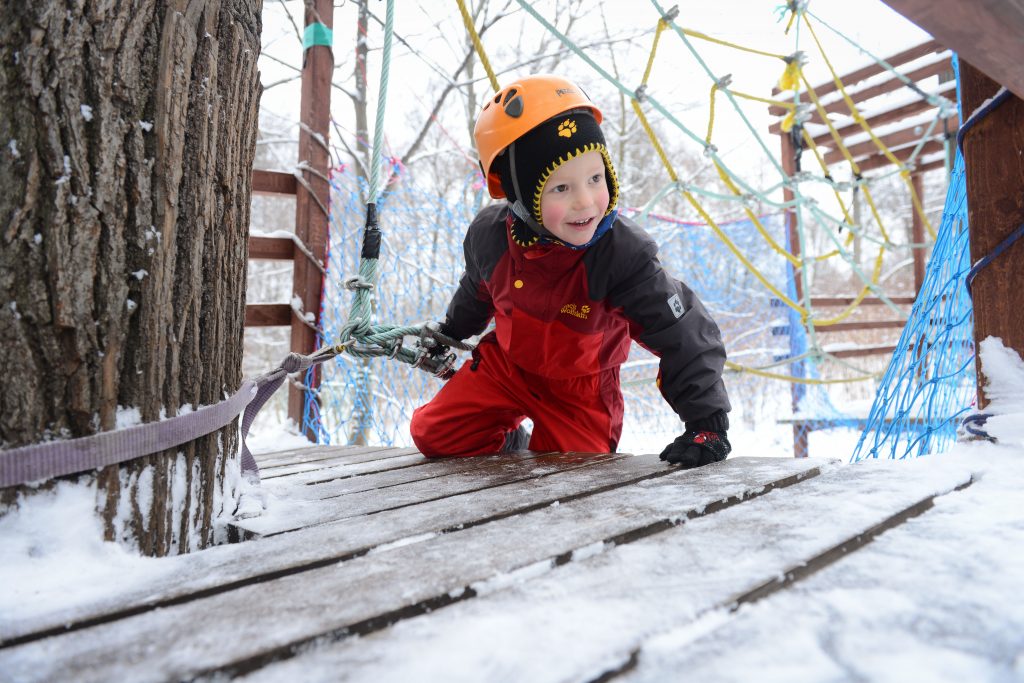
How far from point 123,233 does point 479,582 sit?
0.64 m

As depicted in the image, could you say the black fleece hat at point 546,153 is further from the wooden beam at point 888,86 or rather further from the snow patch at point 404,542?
the wooden beam at point 888,86

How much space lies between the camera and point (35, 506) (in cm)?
79

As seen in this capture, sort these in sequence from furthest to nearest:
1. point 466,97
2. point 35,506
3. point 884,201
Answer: point 884,201 < point 466,97 < point 35,506

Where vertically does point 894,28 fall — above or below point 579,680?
above

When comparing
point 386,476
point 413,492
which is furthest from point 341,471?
point 413,492

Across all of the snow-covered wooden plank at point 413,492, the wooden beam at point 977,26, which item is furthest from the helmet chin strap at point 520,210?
the wooden beam at point 977,26

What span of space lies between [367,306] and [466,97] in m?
6.28

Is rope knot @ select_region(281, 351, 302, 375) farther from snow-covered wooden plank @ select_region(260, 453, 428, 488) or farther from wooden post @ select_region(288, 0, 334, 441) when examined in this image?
wooden post @ select_region(288, 0, 334, 441)

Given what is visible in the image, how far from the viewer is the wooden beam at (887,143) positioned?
214 inches

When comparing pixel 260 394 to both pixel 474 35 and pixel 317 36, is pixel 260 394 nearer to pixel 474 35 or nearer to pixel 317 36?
pixel 474 35

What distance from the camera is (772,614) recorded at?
0.60m

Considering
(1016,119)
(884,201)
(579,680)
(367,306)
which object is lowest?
(579,680)

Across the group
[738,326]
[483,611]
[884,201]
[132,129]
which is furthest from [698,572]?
[884,201]

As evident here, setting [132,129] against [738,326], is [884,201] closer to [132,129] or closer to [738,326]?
[738,326]
